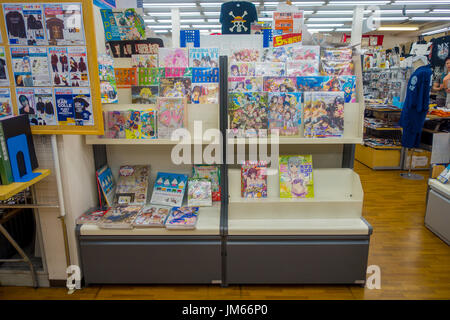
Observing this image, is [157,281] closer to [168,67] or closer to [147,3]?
[168,67]

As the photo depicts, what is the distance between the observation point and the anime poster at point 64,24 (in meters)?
1.94

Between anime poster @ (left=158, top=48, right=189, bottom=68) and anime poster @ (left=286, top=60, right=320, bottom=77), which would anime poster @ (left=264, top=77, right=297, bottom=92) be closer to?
anime poster @ (left=286, top=60, right=320, bottom=77)

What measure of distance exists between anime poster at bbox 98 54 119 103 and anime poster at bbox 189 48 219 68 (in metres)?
0.61

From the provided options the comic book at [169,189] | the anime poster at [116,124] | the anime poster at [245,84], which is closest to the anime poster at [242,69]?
the anime poster at [245,84]

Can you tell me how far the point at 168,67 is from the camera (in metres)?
2.40

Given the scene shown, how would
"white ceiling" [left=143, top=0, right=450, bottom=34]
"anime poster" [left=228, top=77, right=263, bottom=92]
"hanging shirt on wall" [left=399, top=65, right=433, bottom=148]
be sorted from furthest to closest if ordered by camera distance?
"white ceiling" [left=143, top=0, right=450, bottom=34] → "hanging shirt on wall" [left=399, top=65, right=433, bottom=148] → "anime poster" [left=228, top=77, right=263, bottom=92]

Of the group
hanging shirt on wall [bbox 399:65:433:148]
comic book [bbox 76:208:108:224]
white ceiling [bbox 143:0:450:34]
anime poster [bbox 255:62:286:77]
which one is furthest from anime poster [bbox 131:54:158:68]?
white ceiling [bbox 143:0:450:34]

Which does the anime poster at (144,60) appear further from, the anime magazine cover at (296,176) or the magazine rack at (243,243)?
the anime magazine cover at (296,176)

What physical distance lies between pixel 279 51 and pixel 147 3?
5.70m

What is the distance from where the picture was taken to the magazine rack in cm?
226

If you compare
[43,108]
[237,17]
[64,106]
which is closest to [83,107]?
[64,106]

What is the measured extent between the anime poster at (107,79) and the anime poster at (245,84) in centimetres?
90

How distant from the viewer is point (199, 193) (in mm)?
2621
